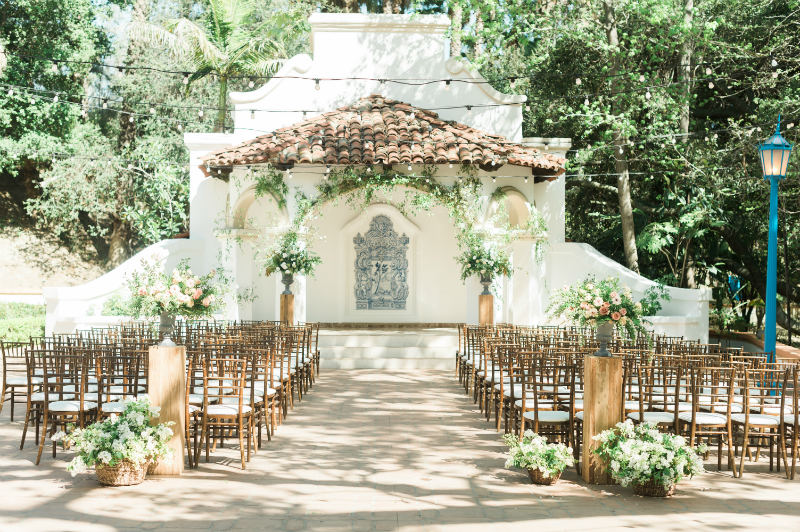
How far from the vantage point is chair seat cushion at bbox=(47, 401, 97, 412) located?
7656 mm

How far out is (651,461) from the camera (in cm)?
637

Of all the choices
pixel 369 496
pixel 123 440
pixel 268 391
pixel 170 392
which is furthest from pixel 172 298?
pixel 369 496

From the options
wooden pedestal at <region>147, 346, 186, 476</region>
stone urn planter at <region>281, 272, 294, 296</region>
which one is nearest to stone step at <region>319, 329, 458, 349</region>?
stone urn planter at <region>281, 272, 294, 296</region>

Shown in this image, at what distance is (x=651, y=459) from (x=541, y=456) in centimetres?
87

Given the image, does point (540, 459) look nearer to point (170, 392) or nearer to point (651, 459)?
point (651, 459)

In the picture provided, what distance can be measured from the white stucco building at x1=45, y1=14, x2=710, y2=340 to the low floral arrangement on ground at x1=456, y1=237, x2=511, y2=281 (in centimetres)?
65

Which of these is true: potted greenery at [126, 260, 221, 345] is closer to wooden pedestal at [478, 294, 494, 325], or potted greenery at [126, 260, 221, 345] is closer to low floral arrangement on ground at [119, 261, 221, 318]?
low floral arrangement on ground at [119, 261, 221, 318]

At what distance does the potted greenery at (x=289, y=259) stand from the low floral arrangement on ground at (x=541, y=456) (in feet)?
29.5

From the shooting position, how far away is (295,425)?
31.4ft

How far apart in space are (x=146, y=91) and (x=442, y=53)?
444 inches

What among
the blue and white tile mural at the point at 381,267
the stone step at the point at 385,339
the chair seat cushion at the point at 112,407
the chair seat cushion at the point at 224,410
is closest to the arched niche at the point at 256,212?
the stone step at the point at 385,339

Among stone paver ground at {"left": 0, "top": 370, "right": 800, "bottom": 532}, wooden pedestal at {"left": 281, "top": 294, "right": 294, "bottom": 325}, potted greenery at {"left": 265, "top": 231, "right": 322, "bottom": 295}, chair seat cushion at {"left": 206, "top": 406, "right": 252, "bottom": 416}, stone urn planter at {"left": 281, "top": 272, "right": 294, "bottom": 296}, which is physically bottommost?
stone paver ground at {"left": 0, "top": 370, "right": 800, "bottom": 532}

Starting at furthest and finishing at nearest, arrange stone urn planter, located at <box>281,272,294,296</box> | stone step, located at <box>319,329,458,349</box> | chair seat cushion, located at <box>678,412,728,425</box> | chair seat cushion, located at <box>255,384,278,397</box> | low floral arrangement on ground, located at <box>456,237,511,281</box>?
stone step, located at <box>319,329,458,349</box>
low floral arrangement on ground, located at <box>456,237,511,281</box>
stone urn planter, located at <box>281,272,294,296</box>
chair seat cushion, located at <box>255,384,278,397</box>
chair seat cushion, located at <box>678,412,728,425</box>

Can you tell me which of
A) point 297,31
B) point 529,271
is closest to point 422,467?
point 529,271
